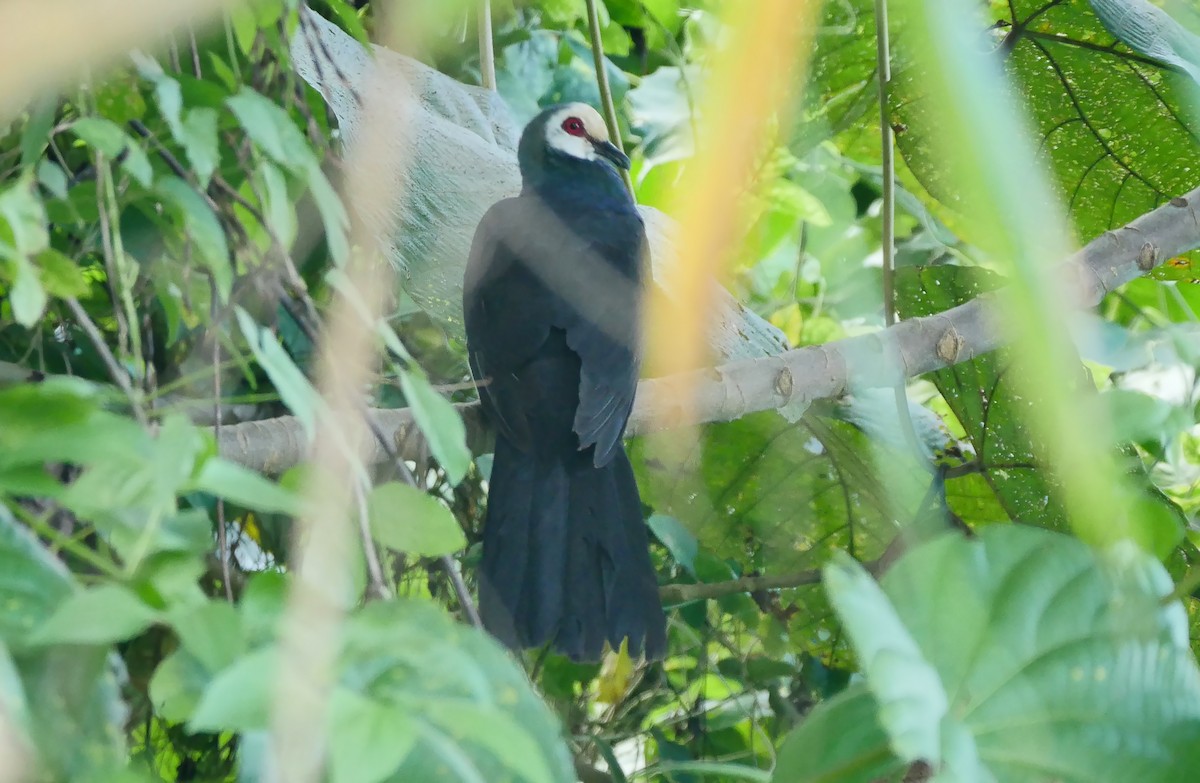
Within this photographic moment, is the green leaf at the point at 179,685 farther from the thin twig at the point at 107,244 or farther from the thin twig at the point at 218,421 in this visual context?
the thin twig at the point at 107,244

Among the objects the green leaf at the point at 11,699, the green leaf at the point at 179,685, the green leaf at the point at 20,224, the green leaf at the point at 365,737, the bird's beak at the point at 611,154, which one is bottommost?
the bird's beak at the point at 611,154

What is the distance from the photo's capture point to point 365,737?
348 mm

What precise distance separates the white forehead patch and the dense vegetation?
0.35ft

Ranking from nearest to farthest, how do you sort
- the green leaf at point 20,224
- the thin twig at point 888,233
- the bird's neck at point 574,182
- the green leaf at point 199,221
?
the green leaf at point 20,224, the green leaf at point 199,221, the thin twig at point 888,233, the bird's neck at point 574,182

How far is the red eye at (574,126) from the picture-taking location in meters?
1.77

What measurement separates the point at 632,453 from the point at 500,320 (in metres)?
0.30

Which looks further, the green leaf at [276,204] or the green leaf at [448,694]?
the green leaf at [276,204]

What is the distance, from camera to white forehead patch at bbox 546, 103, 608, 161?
5.71 ft

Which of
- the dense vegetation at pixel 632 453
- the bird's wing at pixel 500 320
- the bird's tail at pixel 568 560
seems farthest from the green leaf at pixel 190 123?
the bird's wing at pixel 500 320

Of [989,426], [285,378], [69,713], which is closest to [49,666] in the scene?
[69,713]

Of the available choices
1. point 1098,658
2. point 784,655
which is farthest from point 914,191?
point 1098,658

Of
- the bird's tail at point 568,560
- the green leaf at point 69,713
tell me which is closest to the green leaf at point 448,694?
the green leaf at point 69,713

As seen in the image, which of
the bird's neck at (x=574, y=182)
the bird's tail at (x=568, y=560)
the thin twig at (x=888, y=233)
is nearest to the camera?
the bird's tail at (x=568, y=560)

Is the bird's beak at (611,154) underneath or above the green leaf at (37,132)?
underneath
